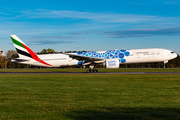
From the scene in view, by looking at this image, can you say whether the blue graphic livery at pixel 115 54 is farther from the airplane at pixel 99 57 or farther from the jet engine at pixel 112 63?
the jet engine at pixel 112 63

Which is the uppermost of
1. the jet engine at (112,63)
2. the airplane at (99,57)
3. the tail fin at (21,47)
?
the tail fin at (21,47)

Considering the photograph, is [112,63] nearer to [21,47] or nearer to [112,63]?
[112,63]

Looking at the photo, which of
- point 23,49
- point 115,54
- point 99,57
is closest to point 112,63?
point 115,54

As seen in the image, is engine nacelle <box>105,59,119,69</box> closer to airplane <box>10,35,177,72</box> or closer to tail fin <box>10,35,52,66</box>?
airplane <box>10,35,177,72</box>

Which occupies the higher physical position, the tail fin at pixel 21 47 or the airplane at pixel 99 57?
the tail fin at pixel 21 47

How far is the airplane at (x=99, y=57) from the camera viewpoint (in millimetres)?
33875

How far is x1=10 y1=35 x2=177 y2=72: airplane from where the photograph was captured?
33.9 m

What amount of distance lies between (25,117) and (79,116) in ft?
6.04

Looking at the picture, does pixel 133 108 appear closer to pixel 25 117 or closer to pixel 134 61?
pixel 25 117

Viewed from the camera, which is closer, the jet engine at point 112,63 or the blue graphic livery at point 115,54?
the jet engine at point 112,63

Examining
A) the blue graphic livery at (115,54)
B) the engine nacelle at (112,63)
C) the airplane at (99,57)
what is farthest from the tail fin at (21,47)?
the engine nacelle at (112,63)

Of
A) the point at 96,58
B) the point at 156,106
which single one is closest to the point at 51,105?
the point at 156,106

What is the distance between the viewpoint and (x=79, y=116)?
6.77 m

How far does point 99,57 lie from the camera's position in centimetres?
3481
